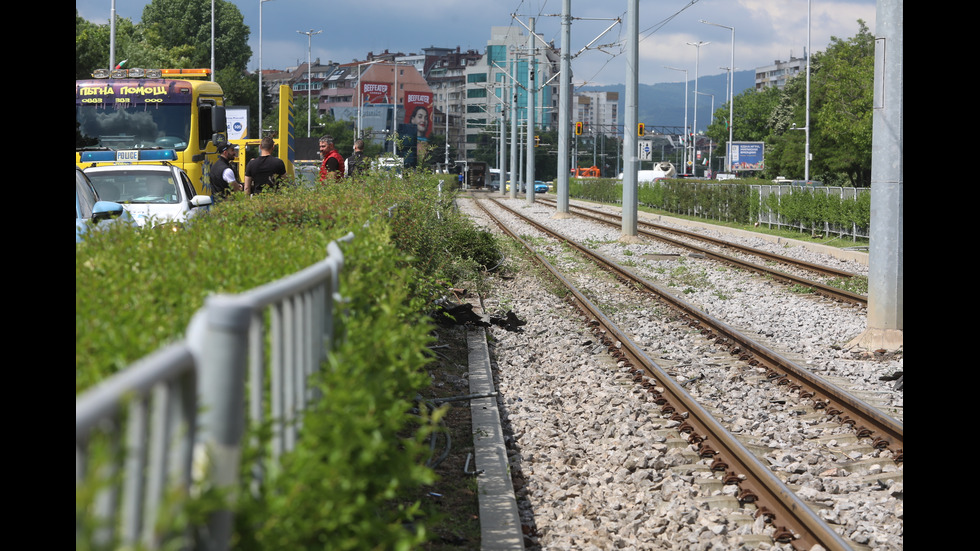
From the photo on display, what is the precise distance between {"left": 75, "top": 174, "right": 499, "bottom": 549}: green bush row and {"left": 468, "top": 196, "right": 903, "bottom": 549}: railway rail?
195cm

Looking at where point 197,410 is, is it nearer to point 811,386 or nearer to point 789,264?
point 811,386

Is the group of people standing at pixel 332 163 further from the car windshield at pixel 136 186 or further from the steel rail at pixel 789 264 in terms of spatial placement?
the steel rail at pixel 789 264

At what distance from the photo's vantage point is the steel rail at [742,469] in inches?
206

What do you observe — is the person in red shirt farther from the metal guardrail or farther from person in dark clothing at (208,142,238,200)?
the metal guardrail

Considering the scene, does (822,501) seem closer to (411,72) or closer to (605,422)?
(605,422)

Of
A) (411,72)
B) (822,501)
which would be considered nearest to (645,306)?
(822,501)

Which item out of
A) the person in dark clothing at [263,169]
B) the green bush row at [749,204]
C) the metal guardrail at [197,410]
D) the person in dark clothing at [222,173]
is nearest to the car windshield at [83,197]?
the person in dark clothing at [263,169]

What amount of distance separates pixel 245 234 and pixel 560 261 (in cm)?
1533

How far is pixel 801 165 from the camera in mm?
76000

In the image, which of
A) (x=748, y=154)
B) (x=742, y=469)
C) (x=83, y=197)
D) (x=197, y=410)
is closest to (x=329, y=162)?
(x=83, y=197)

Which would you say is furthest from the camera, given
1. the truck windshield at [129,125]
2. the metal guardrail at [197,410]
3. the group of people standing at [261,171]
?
the truck windshield at [129,125]

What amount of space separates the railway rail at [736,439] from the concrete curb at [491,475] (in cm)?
132

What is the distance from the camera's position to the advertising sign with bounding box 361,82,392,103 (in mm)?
180000

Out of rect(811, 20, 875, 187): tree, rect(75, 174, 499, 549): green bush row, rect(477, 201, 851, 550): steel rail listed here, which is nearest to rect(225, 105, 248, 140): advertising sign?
rect(811, 20, 875, 187): tree
